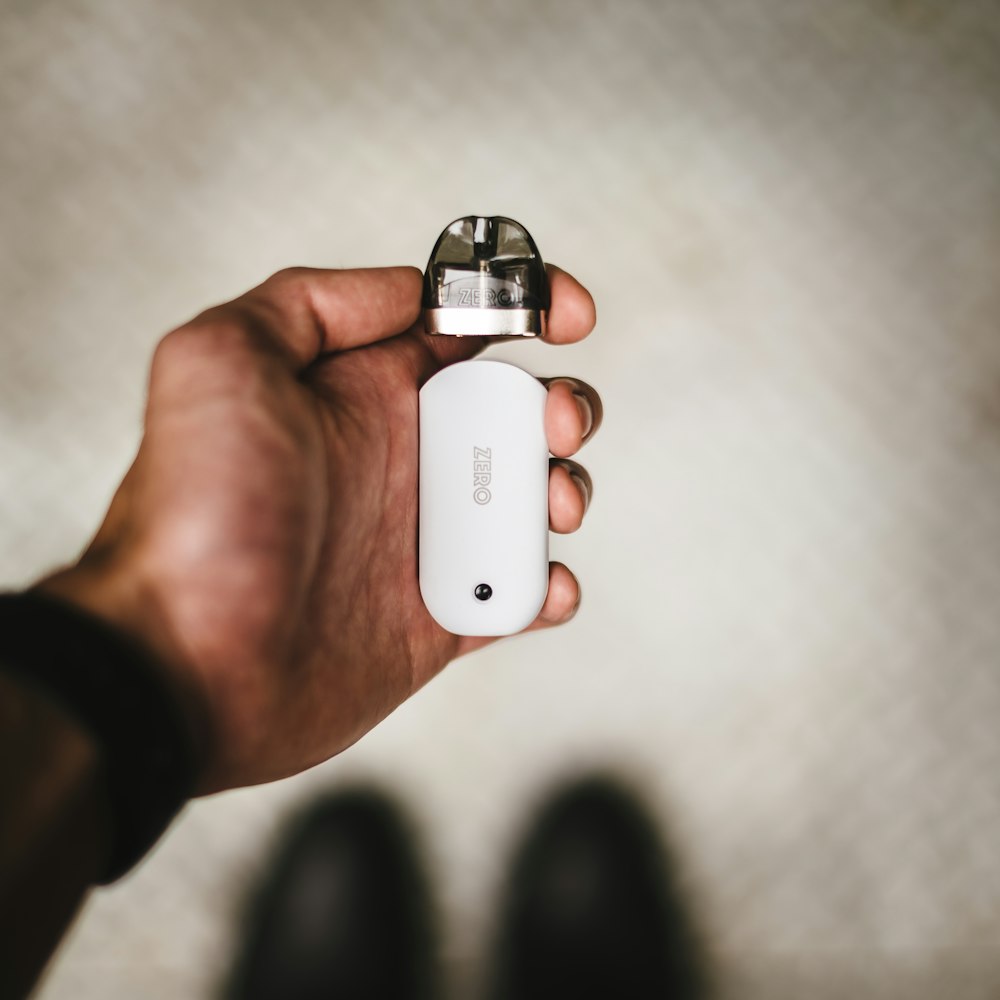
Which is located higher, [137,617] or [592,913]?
[137,617]

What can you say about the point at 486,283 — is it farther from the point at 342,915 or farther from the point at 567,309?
the point at 342,915

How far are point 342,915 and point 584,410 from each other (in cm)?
67

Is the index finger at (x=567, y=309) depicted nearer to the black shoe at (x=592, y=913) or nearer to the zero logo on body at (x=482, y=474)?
the zero logo on body at (x=482, y=474)

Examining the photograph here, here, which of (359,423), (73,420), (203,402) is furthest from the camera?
(73,420)

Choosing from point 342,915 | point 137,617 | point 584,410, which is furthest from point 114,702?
point 342,915

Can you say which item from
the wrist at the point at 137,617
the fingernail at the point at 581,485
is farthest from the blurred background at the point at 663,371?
the wrist at the point at 137,617

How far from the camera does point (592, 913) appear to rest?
34.4 inches

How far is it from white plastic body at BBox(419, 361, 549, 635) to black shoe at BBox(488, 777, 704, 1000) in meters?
0.36

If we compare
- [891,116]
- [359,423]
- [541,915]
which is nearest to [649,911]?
[541,915]

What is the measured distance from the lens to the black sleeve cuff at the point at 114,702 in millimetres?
403

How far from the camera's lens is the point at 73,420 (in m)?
0.86

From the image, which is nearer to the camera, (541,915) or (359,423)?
(359,423)

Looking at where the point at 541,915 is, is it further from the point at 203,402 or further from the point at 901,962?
the point at 203,402

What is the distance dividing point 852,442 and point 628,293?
0.33 meters
